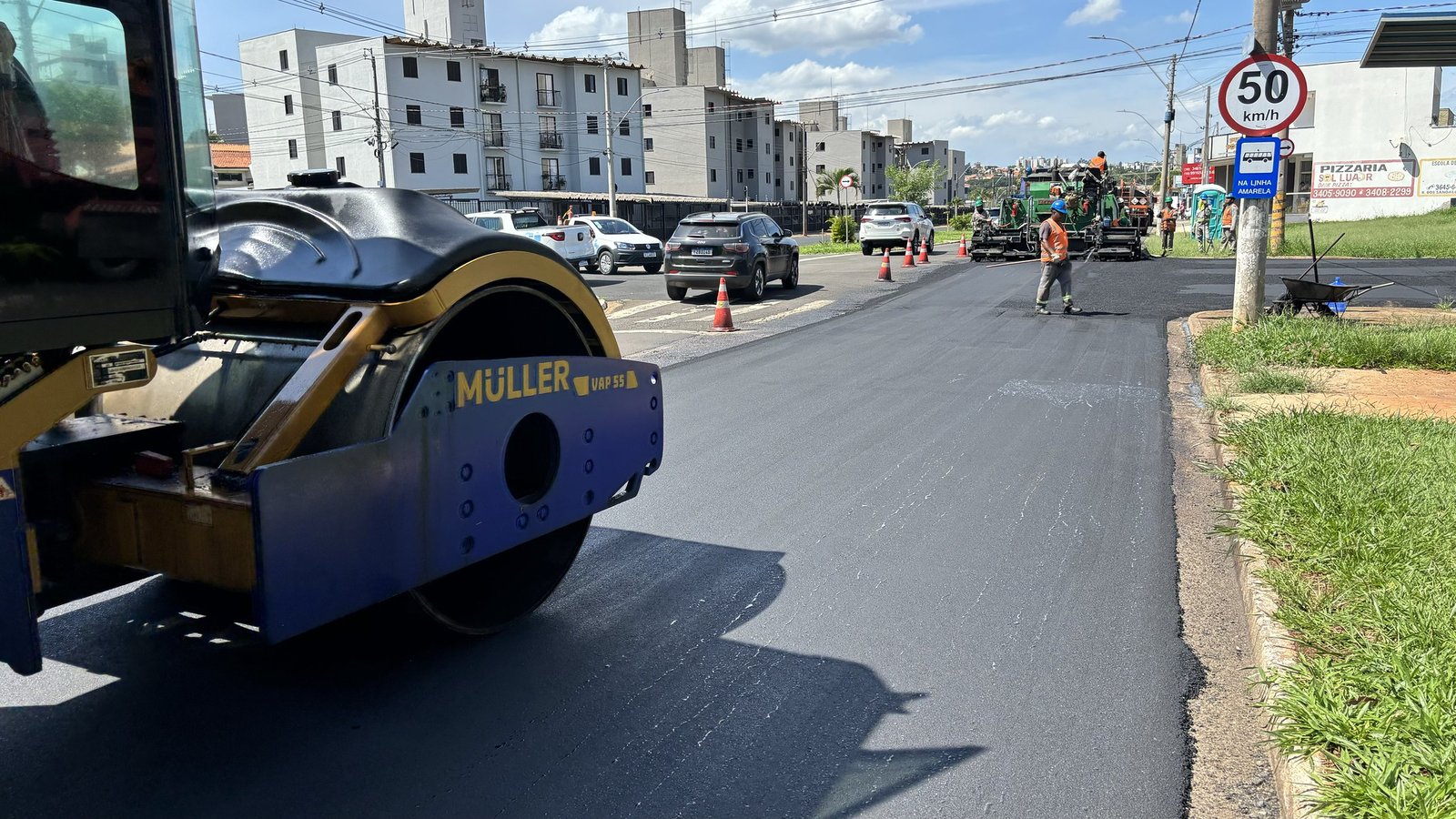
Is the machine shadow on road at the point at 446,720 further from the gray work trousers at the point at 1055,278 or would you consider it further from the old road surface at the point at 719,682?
the gray work trousers at the point at 1055,278

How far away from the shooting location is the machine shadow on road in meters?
3.26

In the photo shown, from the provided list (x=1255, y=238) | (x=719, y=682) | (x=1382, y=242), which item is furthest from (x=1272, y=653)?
(x=1382, y=242)

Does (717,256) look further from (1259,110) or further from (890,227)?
(890,227)

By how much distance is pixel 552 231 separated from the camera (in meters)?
26.3

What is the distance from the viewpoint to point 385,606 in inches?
181

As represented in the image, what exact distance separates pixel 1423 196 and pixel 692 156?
163 feet

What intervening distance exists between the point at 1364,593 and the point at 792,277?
1830 cm

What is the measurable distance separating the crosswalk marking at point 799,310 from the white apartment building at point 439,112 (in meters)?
42.0

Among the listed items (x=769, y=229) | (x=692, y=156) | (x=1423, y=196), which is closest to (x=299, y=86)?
(x=692, y=156)

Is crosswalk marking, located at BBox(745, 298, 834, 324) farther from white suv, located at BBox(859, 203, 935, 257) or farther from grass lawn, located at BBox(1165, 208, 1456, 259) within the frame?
grass lawn, located at BBox(1165, 208, 1456, 259)

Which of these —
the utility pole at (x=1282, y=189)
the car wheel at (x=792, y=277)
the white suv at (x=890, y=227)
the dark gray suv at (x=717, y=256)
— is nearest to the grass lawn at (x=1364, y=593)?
the dark gray suv at (x=717, y=256)

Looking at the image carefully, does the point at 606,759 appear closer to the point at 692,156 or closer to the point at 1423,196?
the point at 1423,196

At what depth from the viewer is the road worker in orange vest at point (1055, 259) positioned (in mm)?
15422

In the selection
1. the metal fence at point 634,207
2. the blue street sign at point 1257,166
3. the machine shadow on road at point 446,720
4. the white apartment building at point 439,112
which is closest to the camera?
the machine shadow on road at point 446,720
